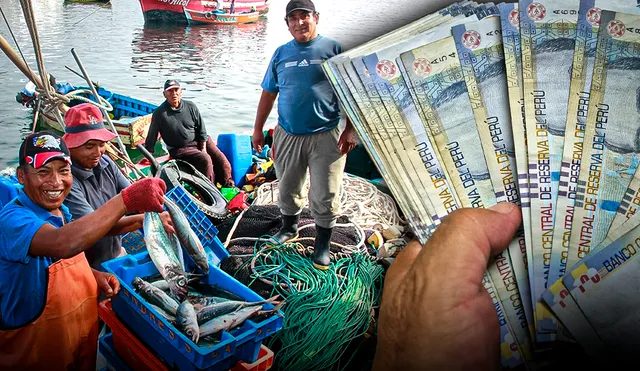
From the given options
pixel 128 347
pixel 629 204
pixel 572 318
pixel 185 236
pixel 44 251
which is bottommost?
pixel 128 347

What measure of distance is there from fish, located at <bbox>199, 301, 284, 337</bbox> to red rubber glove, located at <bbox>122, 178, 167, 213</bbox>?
0.77m

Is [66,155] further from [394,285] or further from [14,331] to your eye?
[394,285]

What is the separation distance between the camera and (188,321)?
105 inches

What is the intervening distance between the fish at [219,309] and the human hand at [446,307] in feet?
5.97

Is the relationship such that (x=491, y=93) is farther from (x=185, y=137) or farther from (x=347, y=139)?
(x=185, y=137)

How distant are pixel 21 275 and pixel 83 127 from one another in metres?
1.42

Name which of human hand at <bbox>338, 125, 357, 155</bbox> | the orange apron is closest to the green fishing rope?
human hand at <bbox>338, 125, 357, 155</bbox>

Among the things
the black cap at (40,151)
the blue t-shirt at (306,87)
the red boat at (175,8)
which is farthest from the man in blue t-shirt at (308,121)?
the red boat at (175,8)

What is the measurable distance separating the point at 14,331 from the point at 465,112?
2.73m

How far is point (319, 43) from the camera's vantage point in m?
4.11

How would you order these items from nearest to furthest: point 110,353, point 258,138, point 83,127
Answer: point 110,353, point 83,127, point 258,138

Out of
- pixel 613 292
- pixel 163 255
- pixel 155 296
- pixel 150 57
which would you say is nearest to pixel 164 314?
pixel 155 296

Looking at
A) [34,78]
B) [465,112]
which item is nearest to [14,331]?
[465,112]

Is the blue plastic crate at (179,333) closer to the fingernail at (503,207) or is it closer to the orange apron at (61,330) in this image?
the orange apron at (61,330)
